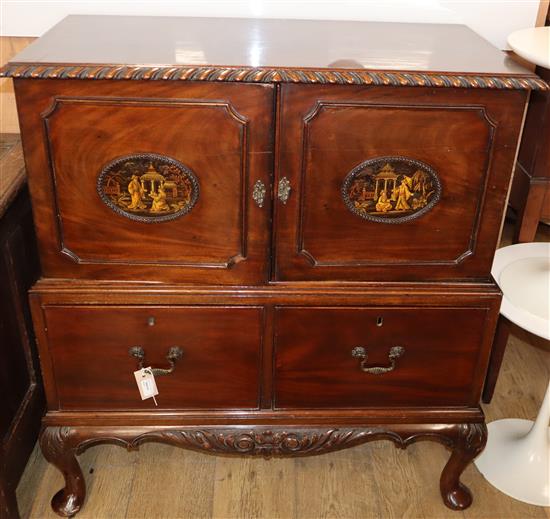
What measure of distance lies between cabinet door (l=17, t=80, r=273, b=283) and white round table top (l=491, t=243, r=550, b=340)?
587 mm

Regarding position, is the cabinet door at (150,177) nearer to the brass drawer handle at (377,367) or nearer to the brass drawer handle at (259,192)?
the brass drawer handle at (259,192)

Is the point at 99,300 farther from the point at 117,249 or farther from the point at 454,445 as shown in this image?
the point at 454,445

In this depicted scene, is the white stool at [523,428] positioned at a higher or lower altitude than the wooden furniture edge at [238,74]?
lower

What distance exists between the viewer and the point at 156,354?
4.86 feet

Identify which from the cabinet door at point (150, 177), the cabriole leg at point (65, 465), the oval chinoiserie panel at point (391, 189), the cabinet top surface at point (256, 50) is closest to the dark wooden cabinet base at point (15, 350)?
the cabriole leg at point (65, 465)

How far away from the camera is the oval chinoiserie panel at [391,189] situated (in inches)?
51.2

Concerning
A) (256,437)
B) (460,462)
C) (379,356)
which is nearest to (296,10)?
(379,356)

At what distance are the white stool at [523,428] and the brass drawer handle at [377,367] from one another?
0.27 m

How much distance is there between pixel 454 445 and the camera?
A: 161cm

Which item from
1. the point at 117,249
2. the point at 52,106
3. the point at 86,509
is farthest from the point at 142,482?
the point at 52,106

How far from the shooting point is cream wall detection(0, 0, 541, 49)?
Result: 1.66 meters

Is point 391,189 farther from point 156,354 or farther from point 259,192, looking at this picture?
point 156,354

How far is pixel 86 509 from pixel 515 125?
1.30 meters

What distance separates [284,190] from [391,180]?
20 centimetres
